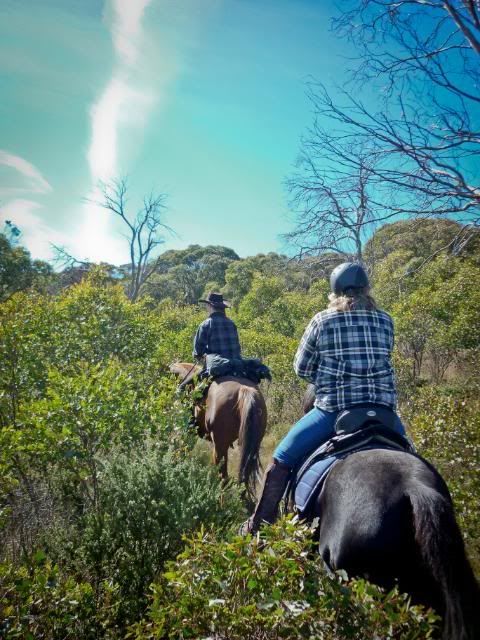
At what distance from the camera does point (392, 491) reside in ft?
6.31

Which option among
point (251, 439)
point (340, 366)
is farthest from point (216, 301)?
point (340, 366)

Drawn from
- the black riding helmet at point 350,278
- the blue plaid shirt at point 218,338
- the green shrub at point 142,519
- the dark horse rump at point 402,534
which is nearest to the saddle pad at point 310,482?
the dark horse rump at point 402,534

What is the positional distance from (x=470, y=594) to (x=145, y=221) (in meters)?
32.2

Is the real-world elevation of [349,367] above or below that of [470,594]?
above

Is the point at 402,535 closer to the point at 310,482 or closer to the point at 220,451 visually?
the point at 310,482

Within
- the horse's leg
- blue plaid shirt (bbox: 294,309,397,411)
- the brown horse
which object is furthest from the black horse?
the horse's leg

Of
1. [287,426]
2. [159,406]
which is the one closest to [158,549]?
[159,406]

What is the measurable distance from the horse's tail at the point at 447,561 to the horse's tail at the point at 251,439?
3027 millimetres

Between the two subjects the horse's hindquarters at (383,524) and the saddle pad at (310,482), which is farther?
the saddle pad at (310,482)

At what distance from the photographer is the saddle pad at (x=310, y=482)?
248 centimetres

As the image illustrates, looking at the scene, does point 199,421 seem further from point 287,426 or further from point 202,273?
point 202,273

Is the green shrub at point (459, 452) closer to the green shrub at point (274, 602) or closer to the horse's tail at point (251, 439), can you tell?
the horse's tail at point (251, 439)

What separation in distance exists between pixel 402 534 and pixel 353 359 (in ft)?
3.95

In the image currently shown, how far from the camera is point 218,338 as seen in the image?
20.8 feet
